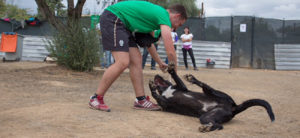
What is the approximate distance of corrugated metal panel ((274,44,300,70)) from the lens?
1741 cm

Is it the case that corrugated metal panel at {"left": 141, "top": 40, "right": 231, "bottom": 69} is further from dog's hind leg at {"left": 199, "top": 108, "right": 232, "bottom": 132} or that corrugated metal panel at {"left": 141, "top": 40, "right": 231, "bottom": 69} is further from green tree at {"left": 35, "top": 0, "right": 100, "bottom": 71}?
dog's hind leg at {"left": 199, "top": 108, "right": 232, "bottom": 132}

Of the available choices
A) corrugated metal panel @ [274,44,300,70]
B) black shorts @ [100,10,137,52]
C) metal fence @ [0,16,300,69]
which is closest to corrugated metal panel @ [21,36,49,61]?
metal fence @ [0,16,300,69]

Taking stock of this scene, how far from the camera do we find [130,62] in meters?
4.67

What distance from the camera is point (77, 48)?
906 cm

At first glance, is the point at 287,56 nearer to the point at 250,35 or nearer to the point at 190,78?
the point at 250,35

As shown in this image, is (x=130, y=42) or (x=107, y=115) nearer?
(x=107, y=115)

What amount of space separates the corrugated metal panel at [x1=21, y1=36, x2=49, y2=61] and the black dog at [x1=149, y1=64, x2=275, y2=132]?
12840mm

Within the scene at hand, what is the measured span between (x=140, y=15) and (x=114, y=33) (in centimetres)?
40

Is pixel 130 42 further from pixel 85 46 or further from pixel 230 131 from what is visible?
pixel 85 46

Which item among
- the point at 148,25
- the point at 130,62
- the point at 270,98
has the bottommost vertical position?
the point at 270,98

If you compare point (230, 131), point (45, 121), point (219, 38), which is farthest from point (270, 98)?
point (219, 38)

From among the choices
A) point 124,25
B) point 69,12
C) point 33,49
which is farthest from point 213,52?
point 124,25

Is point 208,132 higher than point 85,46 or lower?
lower

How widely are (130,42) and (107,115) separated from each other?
1.08 meters
